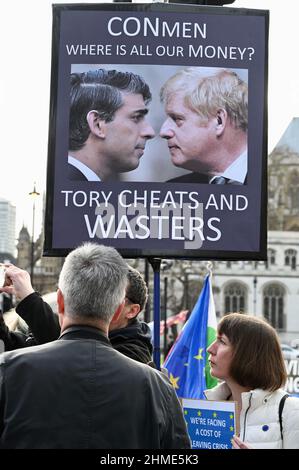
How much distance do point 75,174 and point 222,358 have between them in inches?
57.6

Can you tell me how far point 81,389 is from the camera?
2.80 m

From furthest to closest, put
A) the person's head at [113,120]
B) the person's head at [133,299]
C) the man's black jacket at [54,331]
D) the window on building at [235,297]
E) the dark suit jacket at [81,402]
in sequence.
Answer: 1. the window on building at [235,297]
2. the person's head at [113,120]
3. the person's head at [133,299]
4. the man's black jacket at [54,331]
5. the dark suit jacket at [81,402]

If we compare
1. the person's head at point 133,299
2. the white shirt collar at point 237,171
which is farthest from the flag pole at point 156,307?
the white shirt collar at point 237,171

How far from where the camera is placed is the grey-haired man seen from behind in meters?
2.75

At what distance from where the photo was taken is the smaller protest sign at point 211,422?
13.1 feet

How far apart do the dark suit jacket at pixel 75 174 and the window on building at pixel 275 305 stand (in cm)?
8499

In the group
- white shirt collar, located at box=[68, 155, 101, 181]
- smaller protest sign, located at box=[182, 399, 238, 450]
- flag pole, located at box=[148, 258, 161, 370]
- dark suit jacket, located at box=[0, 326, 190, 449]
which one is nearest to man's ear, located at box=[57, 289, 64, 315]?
dark suit jacket, located at box=[0, 326, 190, 449]

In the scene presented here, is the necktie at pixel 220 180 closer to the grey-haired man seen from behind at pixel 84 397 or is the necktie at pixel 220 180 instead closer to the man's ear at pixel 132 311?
the man's ear at pixel 132 311

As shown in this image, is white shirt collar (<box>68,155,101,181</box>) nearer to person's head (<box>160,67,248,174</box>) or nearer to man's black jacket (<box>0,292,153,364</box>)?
person's head (<box>160,67,248,174</box>)

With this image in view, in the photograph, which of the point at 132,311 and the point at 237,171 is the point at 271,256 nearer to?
the point at 237,171

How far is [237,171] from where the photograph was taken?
4906 millimetres

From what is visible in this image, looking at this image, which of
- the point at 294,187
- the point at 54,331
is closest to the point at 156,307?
the point at 54,331

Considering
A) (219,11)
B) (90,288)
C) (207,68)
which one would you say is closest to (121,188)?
(207,68)

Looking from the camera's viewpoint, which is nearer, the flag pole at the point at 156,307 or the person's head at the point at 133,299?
the person's head at the point at 133,299
